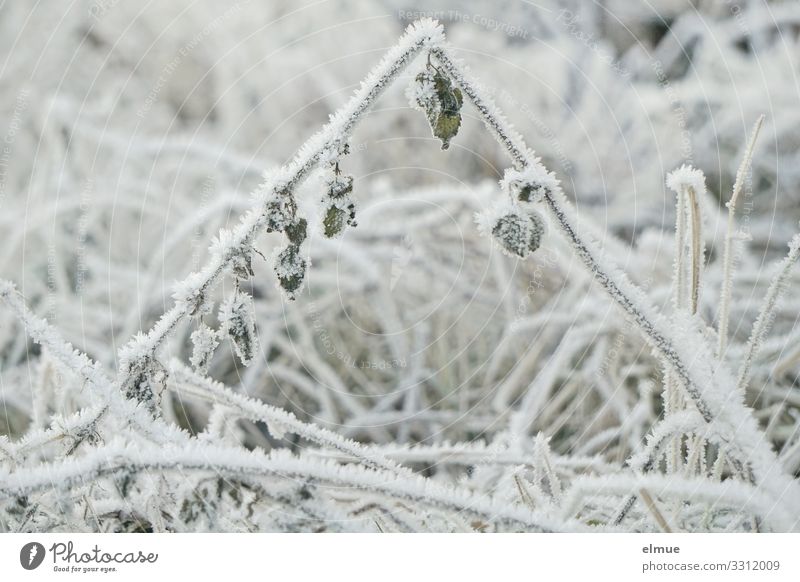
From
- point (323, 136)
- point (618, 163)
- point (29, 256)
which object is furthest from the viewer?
point (618, 163)

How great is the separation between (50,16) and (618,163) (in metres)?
0.95

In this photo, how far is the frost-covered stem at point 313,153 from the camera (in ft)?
1.32

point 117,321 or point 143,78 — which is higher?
point 143,78

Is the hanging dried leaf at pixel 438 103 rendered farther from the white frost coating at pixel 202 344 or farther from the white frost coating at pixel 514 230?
the white frost coating at pixel 202 344

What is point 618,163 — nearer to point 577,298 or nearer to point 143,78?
point 577,298

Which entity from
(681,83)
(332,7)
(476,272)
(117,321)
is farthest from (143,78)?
(681,83)

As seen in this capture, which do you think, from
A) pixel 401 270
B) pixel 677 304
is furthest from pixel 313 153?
pixel 401 270

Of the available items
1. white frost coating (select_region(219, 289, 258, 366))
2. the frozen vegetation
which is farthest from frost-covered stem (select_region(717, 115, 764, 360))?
white frost coating (select_region(219, 289, 258, 366))
